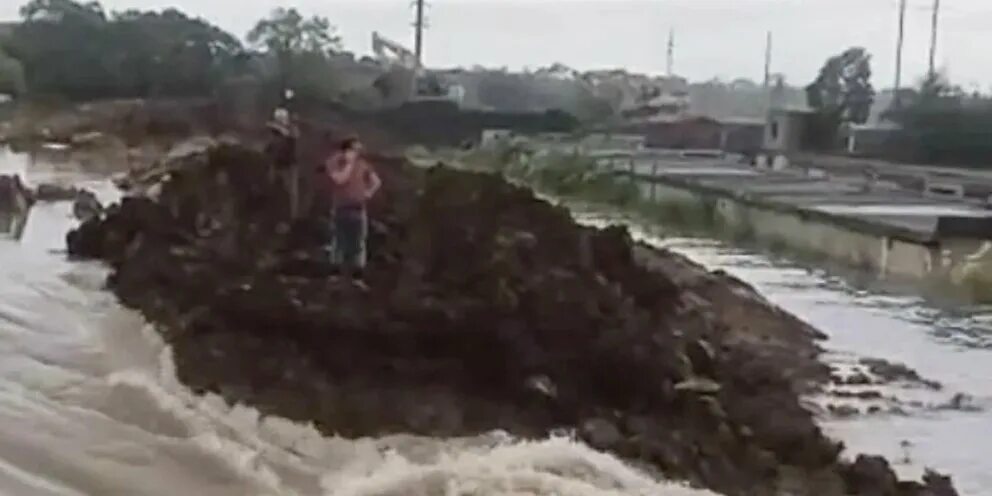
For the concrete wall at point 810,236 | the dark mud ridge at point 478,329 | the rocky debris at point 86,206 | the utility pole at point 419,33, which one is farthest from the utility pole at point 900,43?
the rocky debris at point 86,206

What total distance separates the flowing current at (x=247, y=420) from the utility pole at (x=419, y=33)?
0.46 metres

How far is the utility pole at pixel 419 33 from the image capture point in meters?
2.01

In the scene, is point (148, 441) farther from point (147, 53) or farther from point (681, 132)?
point (681, 132)

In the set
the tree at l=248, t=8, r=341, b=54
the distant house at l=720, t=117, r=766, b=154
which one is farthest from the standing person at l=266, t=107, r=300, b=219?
the distant house at l=720, t=117, r=766, b=154

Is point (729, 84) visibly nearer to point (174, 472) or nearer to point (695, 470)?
point (695, 470)

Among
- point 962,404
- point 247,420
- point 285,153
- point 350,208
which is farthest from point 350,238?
point 962,404

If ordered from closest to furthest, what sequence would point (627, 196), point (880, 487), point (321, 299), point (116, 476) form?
point (880, 487) → point (116, 476) → point (321, 299) → point (627, 196)

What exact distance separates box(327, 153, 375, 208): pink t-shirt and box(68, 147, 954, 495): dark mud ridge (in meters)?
0.03

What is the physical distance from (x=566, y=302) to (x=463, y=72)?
44cm

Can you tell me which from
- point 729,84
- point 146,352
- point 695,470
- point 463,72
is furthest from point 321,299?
point 729,84

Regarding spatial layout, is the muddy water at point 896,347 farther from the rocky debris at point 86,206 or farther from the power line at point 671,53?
the rocky debris at point 86,206

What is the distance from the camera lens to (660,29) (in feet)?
6.61

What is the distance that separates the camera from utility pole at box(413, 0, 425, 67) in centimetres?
201

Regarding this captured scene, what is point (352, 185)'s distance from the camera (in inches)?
72.2
